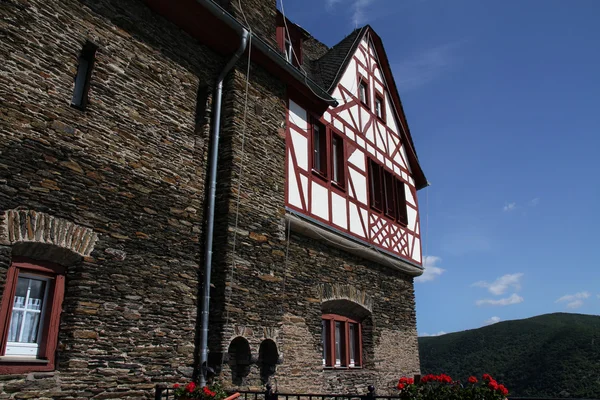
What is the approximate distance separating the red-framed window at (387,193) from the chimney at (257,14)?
14.6ft

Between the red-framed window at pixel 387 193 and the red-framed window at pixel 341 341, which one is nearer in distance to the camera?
the red-framed window at pixel 341 341

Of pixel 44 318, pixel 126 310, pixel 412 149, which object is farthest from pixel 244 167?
pixel 412 149

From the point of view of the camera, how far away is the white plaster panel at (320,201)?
387 inches

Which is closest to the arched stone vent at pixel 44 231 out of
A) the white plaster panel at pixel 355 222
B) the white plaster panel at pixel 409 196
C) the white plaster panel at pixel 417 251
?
the white plaster panel at pixel 355 222

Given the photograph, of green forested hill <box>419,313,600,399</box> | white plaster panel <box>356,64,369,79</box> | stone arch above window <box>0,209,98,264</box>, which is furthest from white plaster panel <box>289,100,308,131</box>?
green forested hill <box>419,313,600,399</box>

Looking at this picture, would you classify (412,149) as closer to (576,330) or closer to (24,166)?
(24,166)

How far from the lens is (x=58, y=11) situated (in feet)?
20.6

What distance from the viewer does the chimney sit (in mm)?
8625

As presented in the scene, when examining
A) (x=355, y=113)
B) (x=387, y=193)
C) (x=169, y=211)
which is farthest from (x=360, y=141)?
(x=169, y=211)

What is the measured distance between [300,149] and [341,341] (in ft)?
13.5

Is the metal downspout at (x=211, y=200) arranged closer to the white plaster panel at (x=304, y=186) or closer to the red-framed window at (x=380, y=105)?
the white plaster panel at (x=304, y=186)

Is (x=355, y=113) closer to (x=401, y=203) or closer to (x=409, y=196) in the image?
(x=401, y=203)

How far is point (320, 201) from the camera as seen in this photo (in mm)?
10016

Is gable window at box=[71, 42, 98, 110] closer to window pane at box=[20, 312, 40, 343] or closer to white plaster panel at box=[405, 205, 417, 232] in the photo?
window pane at box=[20, 312, 40, 343]
